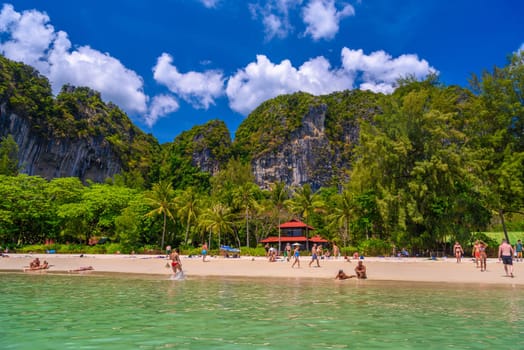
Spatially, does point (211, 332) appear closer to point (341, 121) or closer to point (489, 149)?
point (489, 149)

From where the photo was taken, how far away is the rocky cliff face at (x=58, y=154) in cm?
7597

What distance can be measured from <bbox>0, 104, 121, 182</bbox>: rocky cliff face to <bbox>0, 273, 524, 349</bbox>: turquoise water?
71.3m

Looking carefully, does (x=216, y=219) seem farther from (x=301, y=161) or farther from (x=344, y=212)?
(x=301, y=161)

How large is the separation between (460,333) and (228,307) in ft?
20.0

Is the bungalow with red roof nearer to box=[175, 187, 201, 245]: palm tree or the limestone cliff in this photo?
box=[175, 187, 201, 245]: palm tree

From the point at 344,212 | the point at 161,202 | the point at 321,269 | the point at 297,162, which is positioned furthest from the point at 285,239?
the point at 297,162

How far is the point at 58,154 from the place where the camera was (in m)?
83.4

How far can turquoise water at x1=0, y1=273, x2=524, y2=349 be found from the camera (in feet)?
23.2

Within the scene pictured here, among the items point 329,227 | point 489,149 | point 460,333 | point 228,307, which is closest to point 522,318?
point 460,333

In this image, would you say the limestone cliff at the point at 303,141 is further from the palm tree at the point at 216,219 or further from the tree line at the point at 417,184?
the tree line at the point at 417,184

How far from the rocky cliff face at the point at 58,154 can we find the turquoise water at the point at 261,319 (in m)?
71.3

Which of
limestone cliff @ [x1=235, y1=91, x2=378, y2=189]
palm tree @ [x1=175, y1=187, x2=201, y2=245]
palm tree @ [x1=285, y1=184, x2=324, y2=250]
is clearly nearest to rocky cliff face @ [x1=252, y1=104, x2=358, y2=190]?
limestone cliff @ [x1=235, y1=91, x2=378, y2=189]

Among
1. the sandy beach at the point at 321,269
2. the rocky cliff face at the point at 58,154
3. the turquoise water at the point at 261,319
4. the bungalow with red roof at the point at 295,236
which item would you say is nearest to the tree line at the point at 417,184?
the bungalow with red roof at the point at 295,236

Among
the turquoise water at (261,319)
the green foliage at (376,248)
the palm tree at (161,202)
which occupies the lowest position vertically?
the turquoise water at (261,319)
